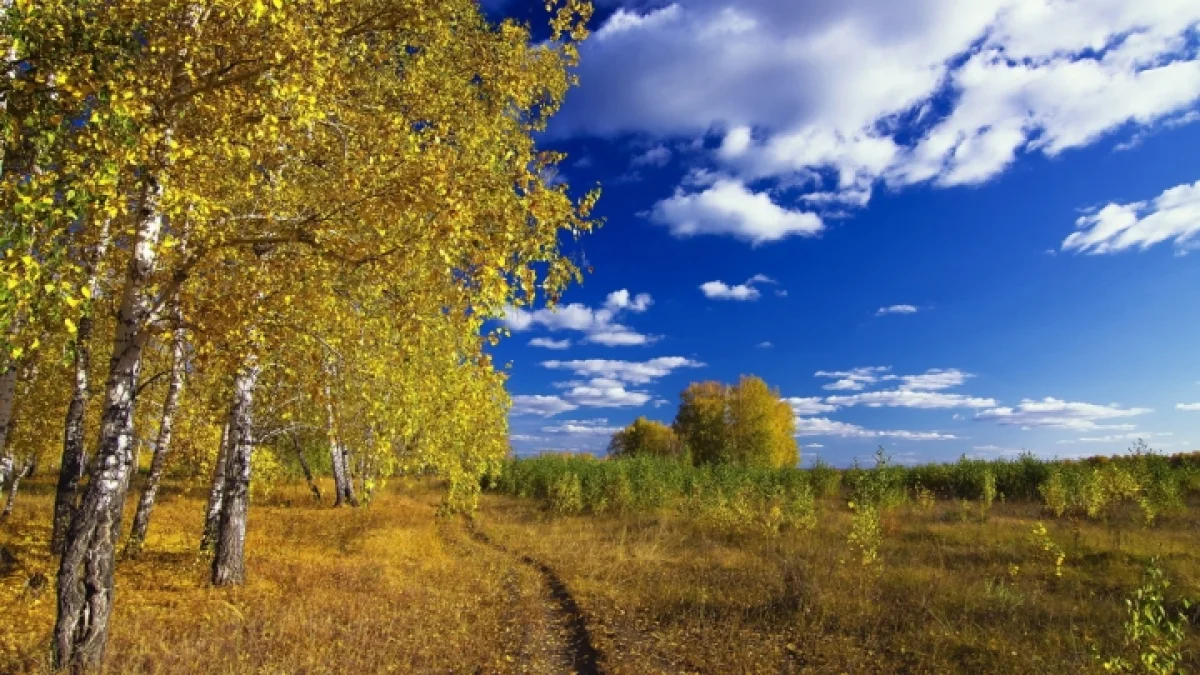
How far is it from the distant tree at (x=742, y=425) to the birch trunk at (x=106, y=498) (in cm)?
6872

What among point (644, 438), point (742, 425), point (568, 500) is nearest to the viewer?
point (568, 500)

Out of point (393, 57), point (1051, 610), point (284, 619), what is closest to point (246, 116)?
point (393, 57)

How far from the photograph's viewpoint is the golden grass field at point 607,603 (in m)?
9.52

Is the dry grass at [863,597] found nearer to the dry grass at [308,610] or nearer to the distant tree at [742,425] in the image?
the dry grass at [308,610]

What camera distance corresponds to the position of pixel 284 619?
10234 millimetres

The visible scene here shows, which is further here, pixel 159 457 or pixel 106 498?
pixel 159 457

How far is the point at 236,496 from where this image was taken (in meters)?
13.1

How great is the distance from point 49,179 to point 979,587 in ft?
55.7

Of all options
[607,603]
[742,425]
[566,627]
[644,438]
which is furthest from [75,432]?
[644,438]

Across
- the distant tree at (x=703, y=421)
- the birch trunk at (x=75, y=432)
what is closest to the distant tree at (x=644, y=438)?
the distant tree at (x=703, y=421)

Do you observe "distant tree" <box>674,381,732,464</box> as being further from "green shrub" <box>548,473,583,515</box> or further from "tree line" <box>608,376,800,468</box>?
"green shrub" <box>548,473,583,515</box>

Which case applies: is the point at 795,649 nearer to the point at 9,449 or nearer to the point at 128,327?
the point at 128,327

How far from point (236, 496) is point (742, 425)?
72.1m

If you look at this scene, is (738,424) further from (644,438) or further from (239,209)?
(239,209)
